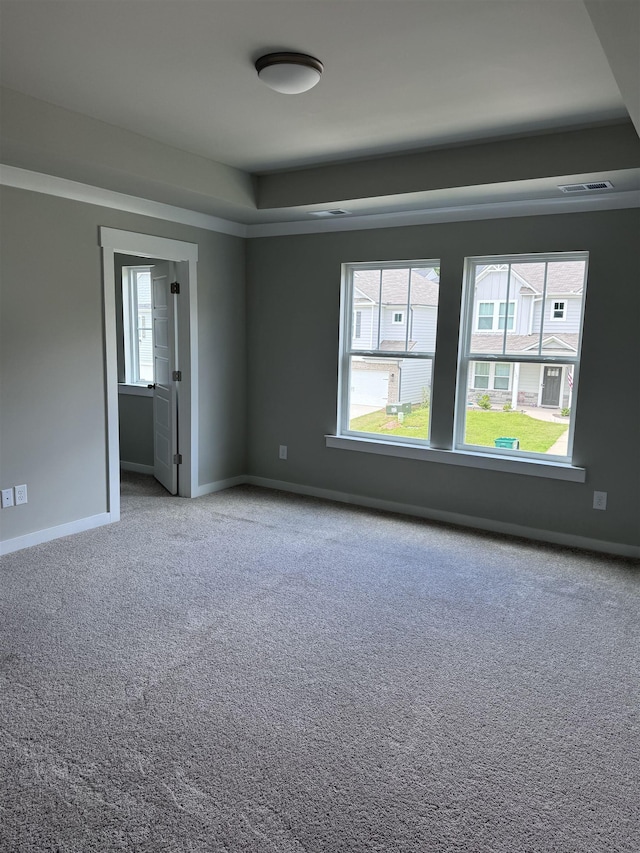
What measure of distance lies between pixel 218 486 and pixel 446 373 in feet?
7.66

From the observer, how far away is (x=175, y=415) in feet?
17.4

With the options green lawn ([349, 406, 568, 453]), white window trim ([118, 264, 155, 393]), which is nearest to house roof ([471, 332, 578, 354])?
green lawn ([349, 406, 568, 453])

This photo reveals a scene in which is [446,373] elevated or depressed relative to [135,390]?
elevated

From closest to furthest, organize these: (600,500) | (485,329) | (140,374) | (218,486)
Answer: (600,500) < (485,329) < (218,486) < (140,374)

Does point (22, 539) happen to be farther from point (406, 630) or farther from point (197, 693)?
point (406, 630)

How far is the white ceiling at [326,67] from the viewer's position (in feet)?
7.34

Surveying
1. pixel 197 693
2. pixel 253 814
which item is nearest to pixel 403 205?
pixel 197 693

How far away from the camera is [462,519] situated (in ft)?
15.6

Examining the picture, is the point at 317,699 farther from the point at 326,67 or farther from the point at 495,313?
the point at 495,313

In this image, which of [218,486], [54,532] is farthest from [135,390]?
[54,532]

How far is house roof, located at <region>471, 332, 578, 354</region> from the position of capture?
14.0 ft

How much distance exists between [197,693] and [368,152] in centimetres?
340

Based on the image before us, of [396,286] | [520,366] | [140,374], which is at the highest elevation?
[396,286]

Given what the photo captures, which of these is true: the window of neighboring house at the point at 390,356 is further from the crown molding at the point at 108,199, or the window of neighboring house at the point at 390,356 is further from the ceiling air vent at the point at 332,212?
the crown molding at the point at 108,199
